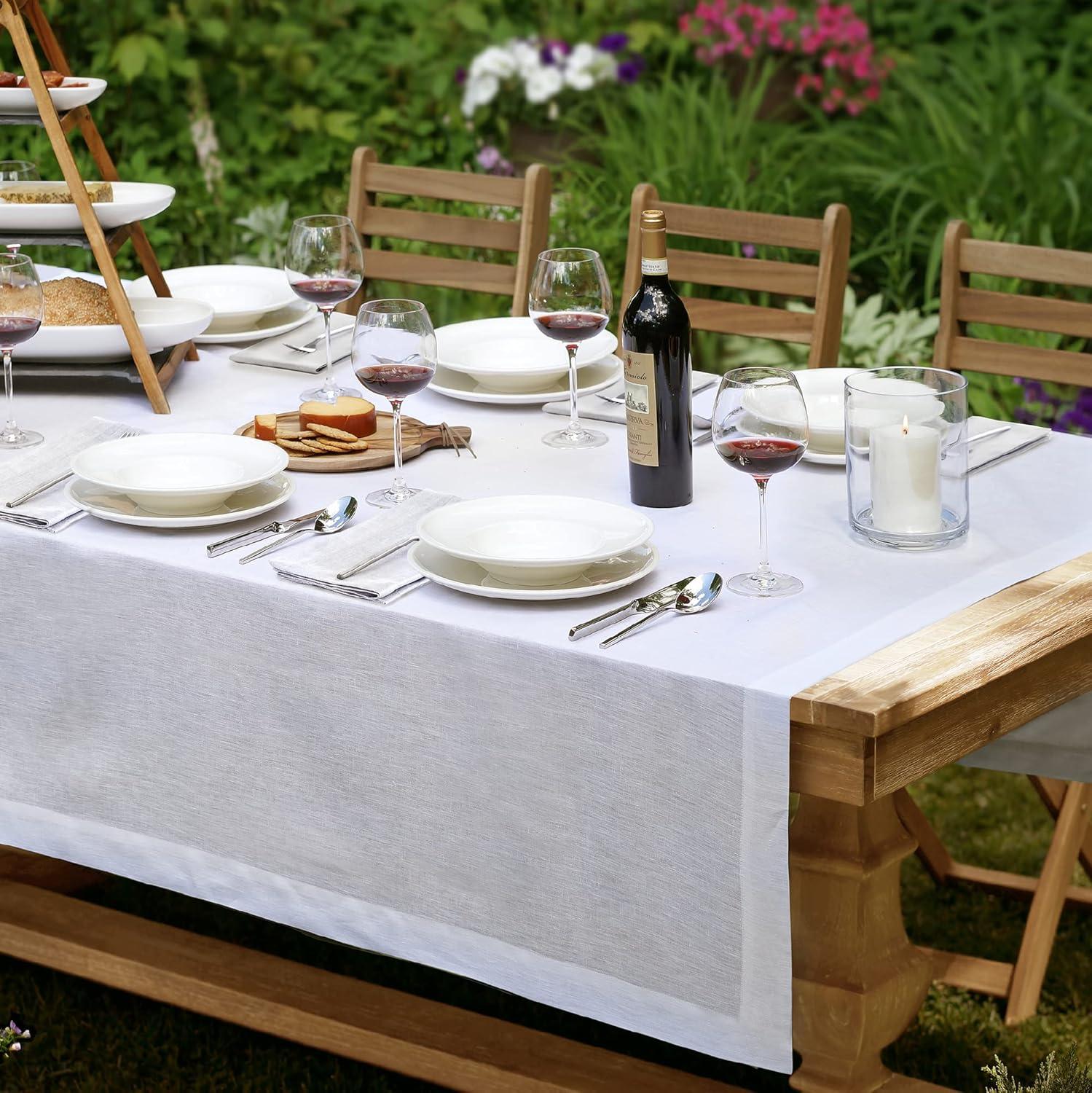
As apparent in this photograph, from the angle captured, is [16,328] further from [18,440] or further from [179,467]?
[179,467]

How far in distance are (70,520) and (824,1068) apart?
1.06 meters

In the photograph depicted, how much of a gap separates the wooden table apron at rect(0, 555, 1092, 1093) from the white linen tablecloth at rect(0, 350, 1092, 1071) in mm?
49

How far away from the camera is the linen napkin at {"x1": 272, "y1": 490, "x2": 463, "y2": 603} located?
5.77 ft

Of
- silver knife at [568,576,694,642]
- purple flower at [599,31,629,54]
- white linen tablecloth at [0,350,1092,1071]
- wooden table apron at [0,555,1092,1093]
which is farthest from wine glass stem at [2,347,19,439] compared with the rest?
purple flower at [599,31,629,54]

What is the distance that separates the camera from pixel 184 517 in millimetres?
1947

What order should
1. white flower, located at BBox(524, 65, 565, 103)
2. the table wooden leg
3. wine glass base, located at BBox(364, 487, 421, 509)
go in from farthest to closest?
white flower, located at BBox(524, 65, 565, 103) → wine glass base, located at BBox(364, 487, 421, 509) → the table wooden leg

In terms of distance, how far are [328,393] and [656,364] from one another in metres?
0.72

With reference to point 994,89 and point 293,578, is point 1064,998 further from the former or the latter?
point 994,89

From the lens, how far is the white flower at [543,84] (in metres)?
5.57

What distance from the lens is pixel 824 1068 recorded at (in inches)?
72.9

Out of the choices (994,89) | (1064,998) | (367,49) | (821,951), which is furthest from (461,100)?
(821,951)

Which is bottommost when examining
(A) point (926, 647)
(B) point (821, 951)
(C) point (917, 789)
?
(C) point (917, 789)

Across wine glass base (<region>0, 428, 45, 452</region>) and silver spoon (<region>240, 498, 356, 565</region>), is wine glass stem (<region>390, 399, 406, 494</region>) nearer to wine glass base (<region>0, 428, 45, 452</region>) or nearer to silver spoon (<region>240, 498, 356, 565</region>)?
silver spoon (<region>240, 498, 356, 565</region>)

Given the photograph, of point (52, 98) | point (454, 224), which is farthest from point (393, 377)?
point (454, 224)
